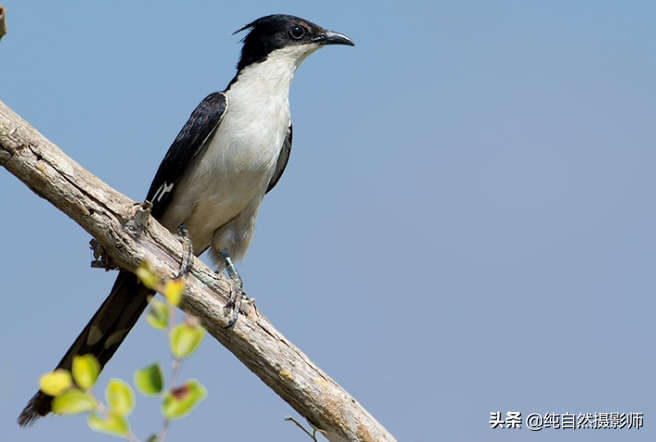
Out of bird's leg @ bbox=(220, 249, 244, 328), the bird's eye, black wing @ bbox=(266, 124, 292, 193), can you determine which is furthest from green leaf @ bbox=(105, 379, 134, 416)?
the bird's eye

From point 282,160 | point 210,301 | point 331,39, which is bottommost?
point 210,301

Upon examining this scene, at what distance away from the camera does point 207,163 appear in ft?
17.3

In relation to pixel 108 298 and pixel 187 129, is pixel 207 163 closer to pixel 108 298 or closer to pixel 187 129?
pixel 187 129

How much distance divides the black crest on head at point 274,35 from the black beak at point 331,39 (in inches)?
1.3

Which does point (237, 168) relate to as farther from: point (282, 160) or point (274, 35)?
point (274, 35)

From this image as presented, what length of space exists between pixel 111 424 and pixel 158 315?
161 millimetres

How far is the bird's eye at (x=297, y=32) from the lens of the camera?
599 centimetres

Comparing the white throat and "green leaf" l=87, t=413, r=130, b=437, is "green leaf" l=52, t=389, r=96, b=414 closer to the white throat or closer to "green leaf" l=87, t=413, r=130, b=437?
"green leaf" l=87, t=413, r=130, b=437

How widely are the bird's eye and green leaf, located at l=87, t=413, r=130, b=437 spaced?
5.21m

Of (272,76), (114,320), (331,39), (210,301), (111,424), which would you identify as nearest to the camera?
(111,424)

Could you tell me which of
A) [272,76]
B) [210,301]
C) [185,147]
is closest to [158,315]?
[210,301]

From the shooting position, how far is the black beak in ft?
20.0

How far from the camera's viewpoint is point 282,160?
5.96 metres

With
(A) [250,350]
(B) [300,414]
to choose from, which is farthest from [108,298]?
(B) [300,414]
